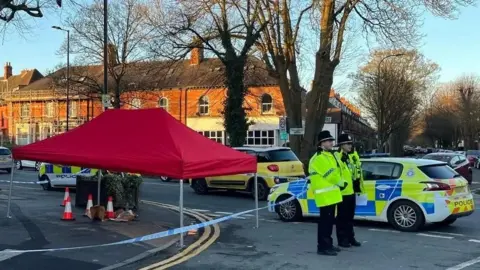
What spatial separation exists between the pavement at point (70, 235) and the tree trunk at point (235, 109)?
17814 millimetres

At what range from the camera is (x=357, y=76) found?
54875 mm

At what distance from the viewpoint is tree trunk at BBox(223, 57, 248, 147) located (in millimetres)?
31955

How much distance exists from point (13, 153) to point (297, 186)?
604 centimetres

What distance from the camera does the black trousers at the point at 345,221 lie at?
28.9 feet

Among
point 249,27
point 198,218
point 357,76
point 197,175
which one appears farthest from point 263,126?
point 197,175

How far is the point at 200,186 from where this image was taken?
766 inches

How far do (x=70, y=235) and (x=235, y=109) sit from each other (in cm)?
2388

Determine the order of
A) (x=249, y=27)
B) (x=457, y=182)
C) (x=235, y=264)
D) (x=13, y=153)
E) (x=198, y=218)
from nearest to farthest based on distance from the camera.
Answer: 1. (x=235, y=264)
2. (x=457, y=182)
3. (x=13, y=153)
4. (x=198, y=218)
5. (x=249, y=27)

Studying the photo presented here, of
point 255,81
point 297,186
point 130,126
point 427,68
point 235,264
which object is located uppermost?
point 427,68

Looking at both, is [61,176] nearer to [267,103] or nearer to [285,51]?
[285,51]

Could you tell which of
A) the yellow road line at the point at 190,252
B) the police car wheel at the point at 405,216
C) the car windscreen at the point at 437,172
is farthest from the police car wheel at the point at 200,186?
the car windscreen at the point at 437,172

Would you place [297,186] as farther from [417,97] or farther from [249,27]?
[417,97]

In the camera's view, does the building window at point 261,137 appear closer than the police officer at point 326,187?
No

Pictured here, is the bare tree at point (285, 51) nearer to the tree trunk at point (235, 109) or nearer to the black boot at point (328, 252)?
the tree trunk at point (235, 109)
